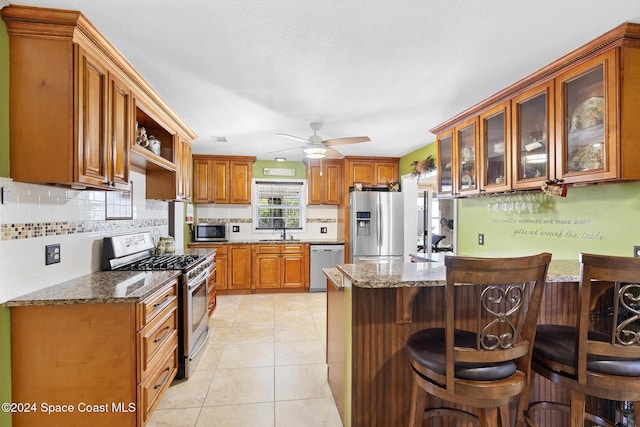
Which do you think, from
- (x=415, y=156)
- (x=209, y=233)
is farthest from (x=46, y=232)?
(x=415, y=156)

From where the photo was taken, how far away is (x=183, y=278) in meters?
2.46

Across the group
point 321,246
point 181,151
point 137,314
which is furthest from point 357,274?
point 321,246

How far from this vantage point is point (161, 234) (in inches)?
144

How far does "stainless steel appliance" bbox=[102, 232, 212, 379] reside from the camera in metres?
2.44

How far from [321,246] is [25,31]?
4.19m

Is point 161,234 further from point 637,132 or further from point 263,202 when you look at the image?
point 637,132

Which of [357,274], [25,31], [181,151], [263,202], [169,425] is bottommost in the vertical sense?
[169,425]

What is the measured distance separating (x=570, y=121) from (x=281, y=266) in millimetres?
4157

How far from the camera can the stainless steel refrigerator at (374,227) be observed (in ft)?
16.2

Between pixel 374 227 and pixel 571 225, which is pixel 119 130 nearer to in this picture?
pixel 571 225

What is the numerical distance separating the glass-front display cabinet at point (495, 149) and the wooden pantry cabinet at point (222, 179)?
3694mm

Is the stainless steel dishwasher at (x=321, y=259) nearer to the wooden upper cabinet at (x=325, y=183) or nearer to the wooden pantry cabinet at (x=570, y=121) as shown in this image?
the wooden upper cabinet at (x=325, y=183)

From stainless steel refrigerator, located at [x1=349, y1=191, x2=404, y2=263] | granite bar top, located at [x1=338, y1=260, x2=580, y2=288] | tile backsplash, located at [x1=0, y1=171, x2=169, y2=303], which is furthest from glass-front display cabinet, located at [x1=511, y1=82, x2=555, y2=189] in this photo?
tile backsplash, located at [x1=0, y1=171, x2=169, y2=303]

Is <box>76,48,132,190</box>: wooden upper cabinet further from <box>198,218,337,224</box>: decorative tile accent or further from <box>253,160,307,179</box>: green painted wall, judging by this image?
<box>253,160,307,179</box>: green painted wall
